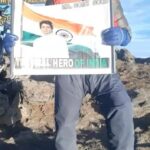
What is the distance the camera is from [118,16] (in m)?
6.95

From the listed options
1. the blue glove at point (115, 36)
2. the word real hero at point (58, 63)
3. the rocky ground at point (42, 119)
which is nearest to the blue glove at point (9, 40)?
the word real hero at point (58, 63)

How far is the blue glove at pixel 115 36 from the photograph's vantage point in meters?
6.45

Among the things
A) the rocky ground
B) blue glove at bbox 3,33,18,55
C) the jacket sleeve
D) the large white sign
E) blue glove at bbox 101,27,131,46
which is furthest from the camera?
the rocky ground

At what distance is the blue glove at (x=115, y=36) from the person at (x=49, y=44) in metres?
0.50

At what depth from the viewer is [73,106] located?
22.0 ft

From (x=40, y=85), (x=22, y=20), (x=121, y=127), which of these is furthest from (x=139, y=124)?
(x=22, y=20)

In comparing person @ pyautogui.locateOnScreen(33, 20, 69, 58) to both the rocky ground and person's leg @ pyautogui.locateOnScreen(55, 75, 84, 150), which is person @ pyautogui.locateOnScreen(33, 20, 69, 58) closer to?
person's leg @ pyautogui.locateOnScreen(55, 75, 84, 150)

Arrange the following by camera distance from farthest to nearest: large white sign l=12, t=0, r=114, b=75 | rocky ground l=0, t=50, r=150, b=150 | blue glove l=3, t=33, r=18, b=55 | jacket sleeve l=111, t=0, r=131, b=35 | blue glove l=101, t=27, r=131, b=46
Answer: rocky ground l=0, t=50, r=150, b=150, jacket sleeve l=111, t=0, r=131, b=35, large white sign l=12, t=0, r=114, b=75, blue glove l=3, t=33, r=18, b=55, blue glove l=101, t=27, r=131, b=46

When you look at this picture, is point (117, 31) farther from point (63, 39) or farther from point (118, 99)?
point (118, 99)

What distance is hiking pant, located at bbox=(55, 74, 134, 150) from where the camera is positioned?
Result: 6.55m

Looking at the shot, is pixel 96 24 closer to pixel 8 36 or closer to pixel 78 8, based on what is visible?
pixel 78 8

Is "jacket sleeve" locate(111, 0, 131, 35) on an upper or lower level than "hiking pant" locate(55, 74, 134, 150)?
upper

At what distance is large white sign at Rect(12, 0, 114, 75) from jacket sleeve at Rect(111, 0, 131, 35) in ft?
0.76

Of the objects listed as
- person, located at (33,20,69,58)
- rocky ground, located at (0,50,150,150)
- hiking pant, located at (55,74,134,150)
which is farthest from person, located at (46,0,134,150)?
rocky ground, located at (0,50,150,150)
